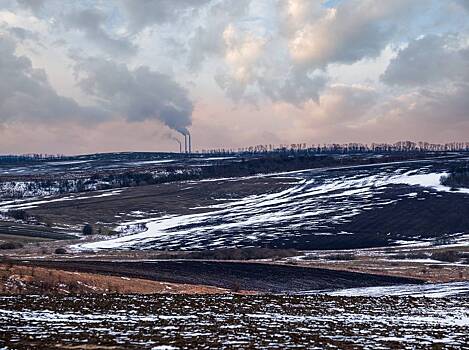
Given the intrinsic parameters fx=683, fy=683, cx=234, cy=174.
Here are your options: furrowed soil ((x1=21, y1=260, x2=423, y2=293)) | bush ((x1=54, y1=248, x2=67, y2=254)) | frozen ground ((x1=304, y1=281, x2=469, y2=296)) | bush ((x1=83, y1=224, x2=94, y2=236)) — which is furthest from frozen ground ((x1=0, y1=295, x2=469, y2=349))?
bush ((x1=83, y1=224, x2=94, y2=236))

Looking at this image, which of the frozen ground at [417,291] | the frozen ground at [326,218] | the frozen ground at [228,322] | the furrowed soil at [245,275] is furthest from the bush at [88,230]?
the frozen ground at [228,322]

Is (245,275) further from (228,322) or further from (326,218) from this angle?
(326,218)

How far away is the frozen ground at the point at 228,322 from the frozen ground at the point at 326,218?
57972 mm

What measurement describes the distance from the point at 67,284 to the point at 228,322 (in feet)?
54.9

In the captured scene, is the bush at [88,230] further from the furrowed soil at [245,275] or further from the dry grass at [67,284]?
the dry grass at [67,284]

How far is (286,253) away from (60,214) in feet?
203

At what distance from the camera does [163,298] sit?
35.9m

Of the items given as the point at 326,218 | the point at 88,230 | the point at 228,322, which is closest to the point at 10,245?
the point at 88,230

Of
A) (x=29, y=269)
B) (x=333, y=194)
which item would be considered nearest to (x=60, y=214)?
(x=333, y=194)

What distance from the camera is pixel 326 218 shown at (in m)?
116

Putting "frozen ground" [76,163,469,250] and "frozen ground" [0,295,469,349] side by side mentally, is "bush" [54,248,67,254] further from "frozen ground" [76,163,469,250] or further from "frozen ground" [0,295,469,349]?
"frozen ground" [0,295,469,349]

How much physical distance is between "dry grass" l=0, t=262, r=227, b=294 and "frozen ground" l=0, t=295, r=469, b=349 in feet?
18.8

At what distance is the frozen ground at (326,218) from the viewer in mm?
98062

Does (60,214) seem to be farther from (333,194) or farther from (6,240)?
(333,194)
